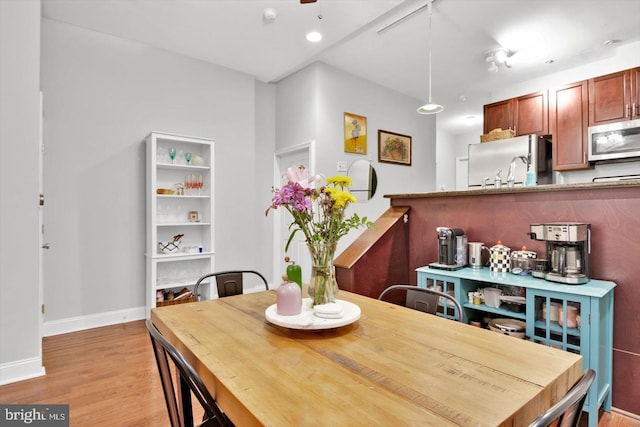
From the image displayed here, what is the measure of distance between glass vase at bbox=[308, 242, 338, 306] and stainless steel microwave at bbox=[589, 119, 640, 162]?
402 cm

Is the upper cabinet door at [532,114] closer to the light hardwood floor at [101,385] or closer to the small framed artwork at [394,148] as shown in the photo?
the small framed artwork at [394,148]

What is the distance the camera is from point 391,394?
2.75 ft

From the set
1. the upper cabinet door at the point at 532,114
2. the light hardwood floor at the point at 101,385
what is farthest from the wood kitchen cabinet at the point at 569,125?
the light hardwood floor at the point at 101,385

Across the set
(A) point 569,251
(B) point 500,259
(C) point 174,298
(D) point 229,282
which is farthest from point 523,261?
(C) point 174,298

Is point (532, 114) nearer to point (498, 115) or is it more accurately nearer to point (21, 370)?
point (498, 115)

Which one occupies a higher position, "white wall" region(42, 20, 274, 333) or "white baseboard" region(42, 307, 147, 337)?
"white wall" region(42, 20, 274, 333)

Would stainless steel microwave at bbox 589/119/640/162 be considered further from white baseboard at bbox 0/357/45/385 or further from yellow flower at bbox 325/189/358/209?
white baseboard at bbox 0/357/45/385

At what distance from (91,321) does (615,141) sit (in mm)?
5856

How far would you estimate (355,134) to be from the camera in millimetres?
4656

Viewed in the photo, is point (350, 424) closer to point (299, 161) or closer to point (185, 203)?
point (185, 203)

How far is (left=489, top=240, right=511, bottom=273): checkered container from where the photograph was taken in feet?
7.70

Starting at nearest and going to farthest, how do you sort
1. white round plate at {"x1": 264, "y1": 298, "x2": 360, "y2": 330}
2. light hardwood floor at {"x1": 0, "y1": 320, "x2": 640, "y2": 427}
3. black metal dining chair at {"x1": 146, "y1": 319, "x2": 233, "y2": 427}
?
black metal dining chair at {"x1": 146, "y1": 319, "x2": 233, "y2": 427} < white round plate at {"x1": 264, "y1": 298, "x2": 360, "y2": 330} < light hardwood floor at {"x1": 0, "y1": 320, "x2": 640, "y2": 427}

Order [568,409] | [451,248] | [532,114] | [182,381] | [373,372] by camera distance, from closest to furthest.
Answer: [568,409], [373,372], [182,381], [451,248], [532,114]

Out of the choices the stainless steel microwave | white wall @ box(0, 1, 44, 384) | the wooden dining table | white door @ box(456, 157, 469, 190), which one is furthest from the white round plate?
white door @ box(456, 157, 469, 190)
